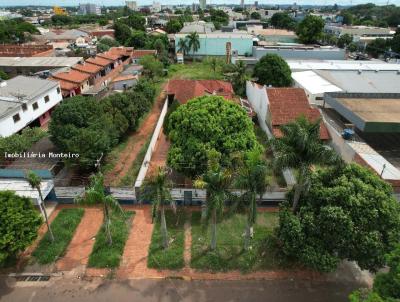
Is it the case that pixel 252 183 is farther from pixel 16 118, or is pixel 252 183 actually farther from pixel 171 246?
pixel 16 118

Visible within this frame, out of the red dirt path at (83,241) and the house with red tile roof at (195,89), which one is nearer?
the red dirt path at (83,241)

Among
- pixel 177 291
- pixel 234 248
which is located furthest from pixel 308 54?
pixel 177 291

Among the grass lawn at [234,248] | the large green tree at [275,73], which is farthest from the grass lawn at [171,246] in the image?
the large green tree at [275,73]

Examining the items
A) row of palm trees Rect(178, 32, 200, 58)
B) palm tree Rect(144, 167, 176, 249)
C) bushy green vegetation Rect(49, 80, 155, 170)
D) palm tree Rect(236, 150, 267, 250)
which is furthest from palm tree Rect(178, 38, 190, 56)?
palm tree Rect(236, 150, 267, 250)

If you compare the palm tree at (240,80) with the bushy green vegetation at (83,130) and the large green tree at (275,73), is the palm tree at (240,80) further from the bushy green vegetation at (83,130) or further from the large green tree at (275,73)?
the bushy green vegetation at (83,130)

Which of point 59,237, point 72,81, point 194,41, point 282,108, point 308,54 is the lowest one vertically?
point 59,237

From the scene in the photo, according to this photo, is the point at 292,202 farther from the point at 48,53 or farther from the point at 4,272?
the point at 48,53

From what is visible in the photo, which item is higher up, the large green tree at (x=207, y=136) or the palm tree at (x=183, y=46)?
the palm tree at (x=183, y=46)
